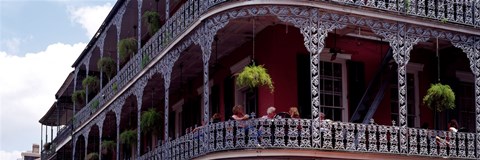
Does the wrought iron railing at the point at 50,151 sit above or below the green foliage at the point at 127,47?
below

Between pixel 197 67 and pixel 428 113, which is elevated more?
pixel 197 67

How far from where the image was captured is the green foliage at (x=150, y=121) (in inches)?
955

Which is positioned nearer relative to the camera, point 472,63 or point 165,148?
point 472,63

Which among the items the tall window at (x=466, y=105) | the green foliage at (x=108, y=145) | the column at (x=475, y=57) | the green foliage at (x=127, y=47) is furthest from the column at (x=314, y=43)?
the green foliage at (x=108, y=145)

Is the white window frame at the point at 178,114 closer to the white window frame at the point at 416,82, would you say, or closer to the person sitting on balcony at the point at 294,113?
the white window frame at the point at 416,82

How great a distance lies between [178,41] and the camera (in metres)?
21.6

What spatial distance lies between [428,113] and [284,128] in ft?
18.3

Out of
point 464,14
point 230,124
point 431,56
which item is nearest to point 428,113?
point 431,56

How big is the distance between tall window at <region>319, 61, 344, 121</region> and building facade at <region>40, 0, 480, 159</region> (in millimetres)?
23

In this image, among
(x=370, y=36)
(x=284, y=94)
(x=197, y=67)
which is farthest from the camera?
(x=197, y=67)

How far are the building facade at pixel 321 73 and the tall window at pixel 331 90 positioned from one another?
0.07ft

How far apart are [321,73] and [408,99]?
260 cm

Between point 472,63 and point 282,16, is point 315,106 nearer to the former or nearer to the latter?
point 282,16

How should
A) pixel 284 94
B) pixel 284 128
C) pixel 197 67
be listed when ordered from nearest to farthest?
pixel 284 128
pixel 284 94
pixel 197 67
